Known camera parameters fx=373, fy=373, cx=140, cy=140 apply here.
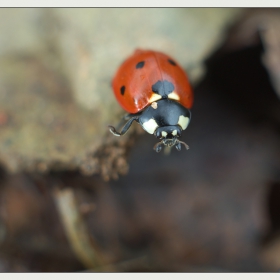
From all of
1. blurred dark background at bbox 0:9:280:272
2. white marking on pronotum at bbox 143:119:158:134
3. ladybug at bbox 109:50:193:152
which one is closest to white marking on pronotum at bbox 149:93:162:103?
ladybug at bbox 109:50:193:152

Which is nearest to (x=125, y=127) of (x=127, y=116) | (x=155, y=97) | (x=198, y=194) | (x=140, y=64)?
(x=127, y=116)

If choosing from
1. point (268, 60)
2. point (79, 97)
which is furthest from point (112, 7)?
point (268, 60)

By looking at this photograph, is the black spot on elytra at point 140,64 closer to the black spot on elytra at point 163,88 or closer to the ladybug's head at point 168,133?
the black spot on elytra at point 163,88

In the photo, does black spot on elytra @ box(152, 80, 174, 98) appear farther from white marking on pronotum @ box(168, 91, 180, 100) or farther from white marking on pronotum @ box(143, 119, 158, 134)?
white marking on pronotum @ box(143, 119, 158, 134)

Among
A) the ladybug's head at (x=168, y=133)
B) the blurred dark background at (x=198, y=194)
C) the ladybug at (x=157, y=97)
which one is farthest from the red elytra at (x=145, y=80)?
the blurred dark background at (x=198, y=194)

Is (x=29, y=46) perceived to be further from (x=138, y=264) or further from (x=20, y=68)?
(x=138, y=264)

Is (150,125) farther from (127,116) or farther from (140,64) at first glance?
(140,64)

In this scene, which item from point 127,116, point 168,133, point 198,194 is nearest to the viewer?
point 168,133
